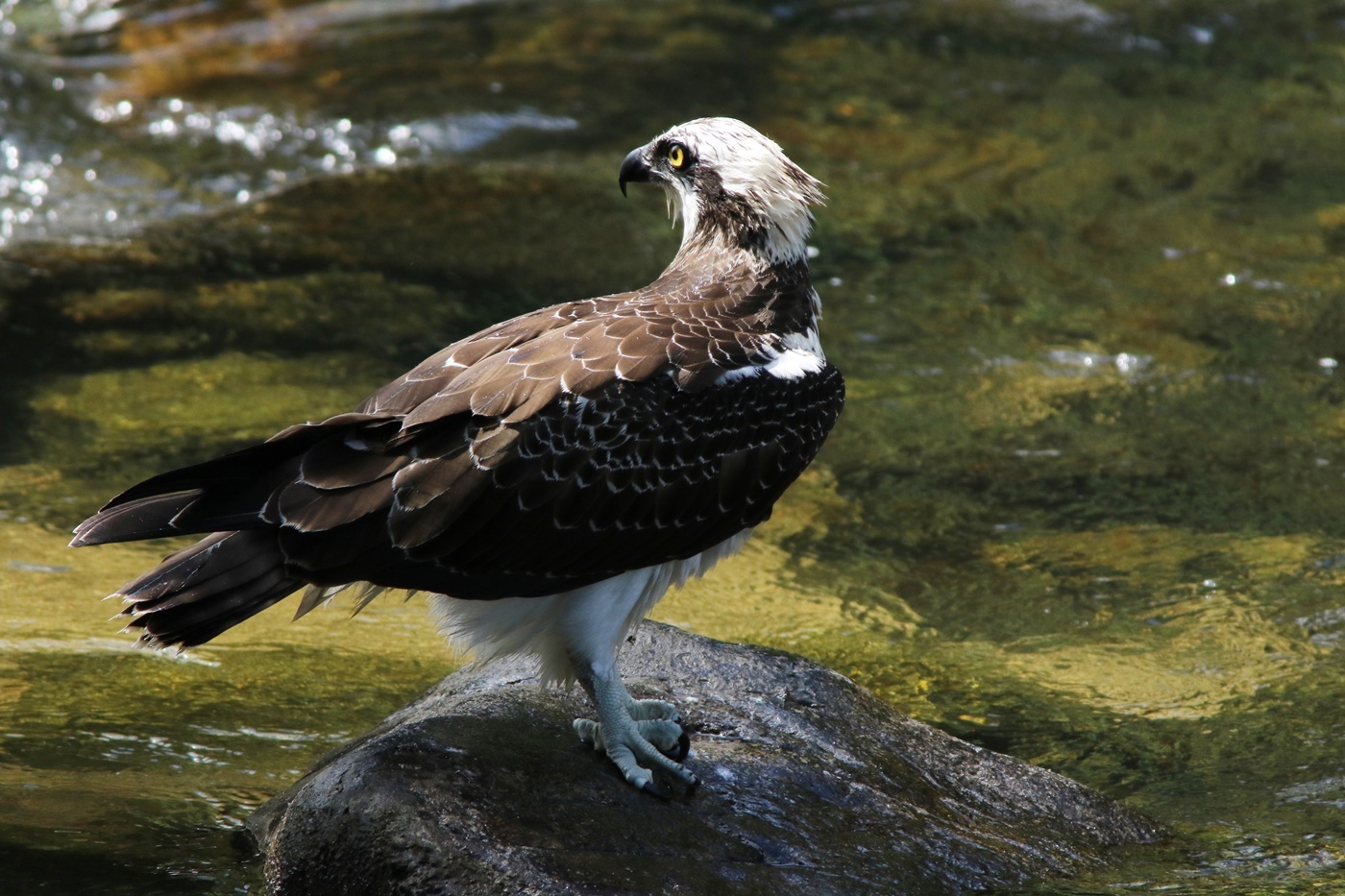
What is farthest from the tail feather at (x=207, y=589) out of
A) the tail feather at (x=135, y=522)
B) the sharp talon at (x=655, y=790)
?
the sharp talon at (x=655, y=790)

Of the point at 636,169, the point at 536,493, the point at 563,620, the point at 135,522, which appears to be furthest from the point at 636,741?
the point at 636,169

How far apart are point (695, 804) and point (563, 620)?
0.74 metres

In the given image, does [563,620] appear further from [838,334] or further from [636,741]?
[838,334]

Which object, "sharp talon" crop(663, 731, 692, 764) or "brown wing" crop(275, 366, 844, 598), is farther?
"sharp talon" crop(663, 731, 692, 764)

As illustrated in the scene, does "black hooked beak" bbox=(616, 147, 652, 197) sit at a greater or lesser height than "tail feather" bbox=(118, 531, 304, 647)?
greater

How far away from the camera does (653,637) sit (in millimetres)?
5910

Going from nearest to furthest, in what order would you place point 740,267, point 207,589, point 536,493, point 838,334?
1. point 207,589
2. point 536,493
3. point 740,267
4. point 838,334

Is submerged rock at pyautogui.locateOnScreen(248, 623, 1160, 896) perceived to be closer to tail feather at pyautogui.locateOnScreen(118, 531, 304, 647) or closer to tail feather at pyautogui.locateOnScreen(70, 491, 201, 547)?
tail feather at pyautogui.locateOnScreen(118, 531, 304, 647)

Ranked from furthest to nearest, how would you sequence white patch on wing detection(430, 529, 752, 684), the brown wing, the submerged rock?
1. white patch on wing detection(430, 529, 752, 684)
2. the brown wing
3. the submerged rock

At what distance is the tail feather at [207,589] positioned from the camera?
4.49 metres

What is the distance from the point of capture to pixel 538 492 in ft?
16.0

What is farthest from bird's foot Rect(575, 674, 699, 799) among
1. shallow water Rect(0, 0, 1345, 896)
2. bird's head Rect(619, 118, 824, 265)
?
bird's head Rect(619, 118, 824, 265)

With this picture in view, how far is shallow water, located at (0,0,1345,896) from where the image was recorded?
6.19m

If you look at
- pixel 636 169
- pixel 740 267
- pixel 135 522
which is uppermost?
pixel 636 169
